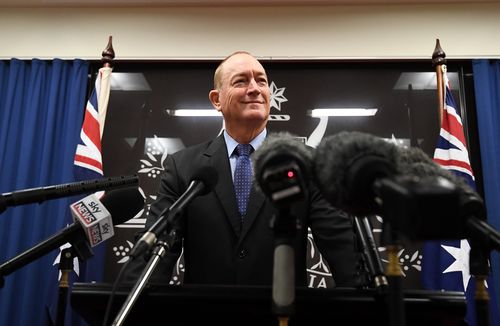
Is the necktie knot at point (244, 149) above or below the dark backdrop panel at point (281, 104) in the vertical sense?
below

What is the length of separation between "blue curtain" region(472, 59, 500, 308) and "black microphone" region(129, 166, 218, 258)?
2.59 meters

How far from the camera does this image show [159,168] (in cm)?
325

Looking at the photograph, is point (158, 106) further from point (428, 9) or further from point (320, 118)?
point (428, 9)

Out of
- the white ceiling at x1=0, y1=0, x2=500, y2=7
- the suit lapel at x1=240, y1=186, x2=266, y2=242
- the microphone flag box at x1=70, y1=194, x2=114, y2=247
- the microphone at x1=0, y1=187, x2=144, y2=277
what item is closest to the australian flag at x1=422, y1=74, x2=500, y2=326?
the white ceiling at x1=0, y1=0, x2=500, y2=7

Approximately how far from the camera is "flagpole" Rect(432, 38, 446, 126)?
3.04 metres

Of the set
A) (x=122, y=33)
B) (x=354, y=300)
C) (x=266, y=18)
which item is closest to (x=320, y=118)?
(x=266, y=18)

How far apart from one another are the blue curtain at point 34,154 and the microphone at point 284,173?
107 inches

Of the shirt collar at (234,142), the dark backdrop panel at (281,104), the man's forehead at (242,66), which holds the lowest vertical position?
the shirt collar at (234,142)

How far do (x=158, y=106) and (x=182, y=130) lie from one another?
0.28 meters

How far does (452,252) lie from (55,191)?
2520 mm

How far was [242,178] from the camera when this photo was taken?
177 centimetres

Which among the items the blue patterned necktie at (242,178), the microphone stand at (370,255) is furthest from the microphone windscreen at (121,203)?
the microphone stand at (370,255)

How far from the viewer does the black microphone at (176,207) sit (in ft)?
2.73

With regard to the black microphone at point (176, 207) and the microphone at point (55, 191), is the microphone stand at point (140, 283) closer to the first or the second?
the black microphone at point (176, 207)
